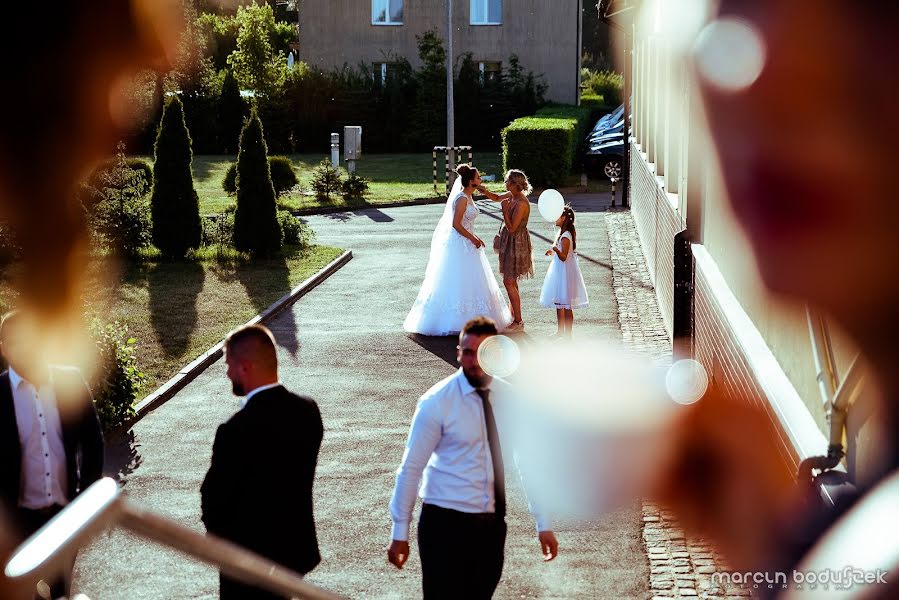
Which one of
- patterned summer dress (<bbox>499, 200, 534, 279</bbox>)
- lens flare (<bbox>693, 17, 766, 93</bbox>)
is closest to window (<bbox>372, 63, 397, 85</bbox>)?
patterned summer dress (<bbox>499, 200, 534, 279</bbox>)

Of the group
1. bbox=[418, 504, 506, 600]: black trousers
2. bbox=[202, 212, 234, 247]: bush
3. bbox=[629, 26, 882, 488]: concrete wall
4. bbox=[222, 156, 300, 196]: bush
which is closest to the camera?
bbox=[629, 26, 882, 488]: concrete wall

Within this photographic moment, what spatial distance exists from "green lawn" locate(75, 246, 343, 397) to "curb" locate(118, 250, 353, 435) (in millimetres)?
141

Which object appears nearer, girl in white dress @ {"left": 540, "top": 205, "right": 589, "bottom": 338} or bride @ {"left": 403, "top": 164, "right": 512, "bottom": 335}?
girl in white dress @ {"left": 540, "top": 205, "right": 589, "bottom": 338}

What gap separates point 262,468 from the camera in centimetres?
505

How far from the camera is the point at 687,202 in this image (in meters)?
10.9

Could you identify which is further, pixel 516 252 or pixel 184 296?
pixel 184 296

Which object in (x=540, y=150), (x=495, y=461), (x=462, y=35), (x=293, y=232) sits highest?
(x=462, y=35)

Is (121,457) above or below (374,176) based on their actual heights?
below

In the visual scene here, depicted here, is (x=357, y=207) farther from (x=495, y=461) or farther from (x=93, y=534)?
(x=93, y=534)

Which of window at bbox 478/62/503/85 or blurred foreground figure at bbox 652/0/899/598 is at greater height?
window at bbox 478/62/503/85

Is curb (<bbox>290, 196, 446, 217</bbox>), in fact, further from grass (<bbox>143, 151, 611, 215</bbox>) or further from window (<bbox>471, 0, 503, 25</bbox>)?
window (<bbox>471, 0, 503, 25</bbox>)

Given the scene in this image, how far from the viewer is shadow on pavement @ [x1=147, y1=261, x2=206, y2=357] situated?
1440 centimetres

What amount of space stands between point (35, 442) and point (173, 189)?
52.3 ft

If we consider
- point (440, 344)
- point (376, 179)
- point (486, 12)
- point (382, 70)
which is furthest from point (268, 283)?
point (382, 70)
